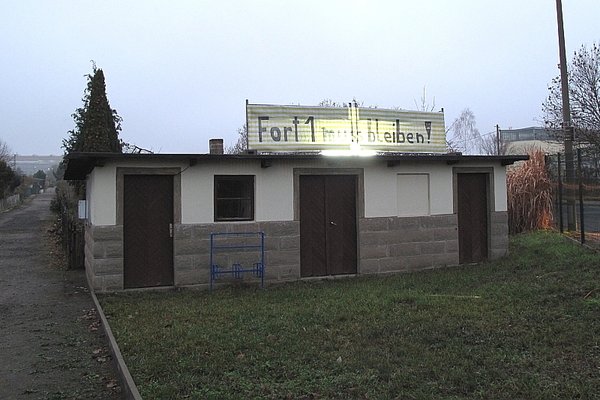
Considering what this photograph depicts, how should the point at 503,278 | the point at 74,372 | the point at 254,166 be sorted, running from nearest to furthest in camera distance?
the point at 74,372 → the point at 503,278 → the point at 254,166

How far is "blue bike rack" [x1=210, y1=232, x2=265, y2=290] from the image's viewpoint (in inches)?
427

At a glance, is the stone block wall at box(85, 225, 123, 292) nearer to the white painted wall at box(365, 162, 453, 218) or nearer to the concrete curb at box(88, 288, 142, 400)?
the concrete curb at box(88, 288, 142, 400)

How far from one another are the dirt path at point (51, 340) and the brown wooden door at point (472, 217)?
8.69 metres

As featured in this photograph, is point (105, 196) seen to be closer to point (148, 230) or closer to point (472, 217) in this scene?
point (148, 230)

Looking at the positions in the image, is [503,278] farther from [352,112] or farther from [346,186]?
[352,112]

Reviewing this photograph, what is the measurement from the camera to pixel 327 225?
39.5ft

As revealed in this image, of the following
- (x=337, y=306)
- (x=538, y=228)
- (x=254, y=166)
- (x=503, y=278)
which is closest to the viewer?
(x=337, y=306)

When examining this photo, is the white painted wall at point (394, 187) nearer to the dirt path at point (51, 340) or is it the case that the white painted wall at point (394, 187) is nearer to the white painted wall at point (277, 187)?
the white painted wall at point (277, 187)

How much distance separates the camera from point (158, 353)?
6.09 metres

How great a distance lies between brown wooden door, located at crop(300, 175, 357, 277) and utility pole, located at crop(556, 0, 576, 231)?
6105 millimetres

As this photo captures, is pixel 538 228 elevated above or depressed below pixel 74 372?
above

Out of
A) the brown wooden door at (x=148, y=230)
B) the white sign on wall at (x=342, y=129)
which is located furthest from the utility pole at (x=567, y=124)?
the brown wooden door at (x=148, y=230)

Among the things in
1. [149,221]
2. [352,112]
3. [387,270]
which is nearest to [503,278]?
[387,270]

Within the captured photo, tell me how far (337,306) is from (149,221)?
4.38 m
